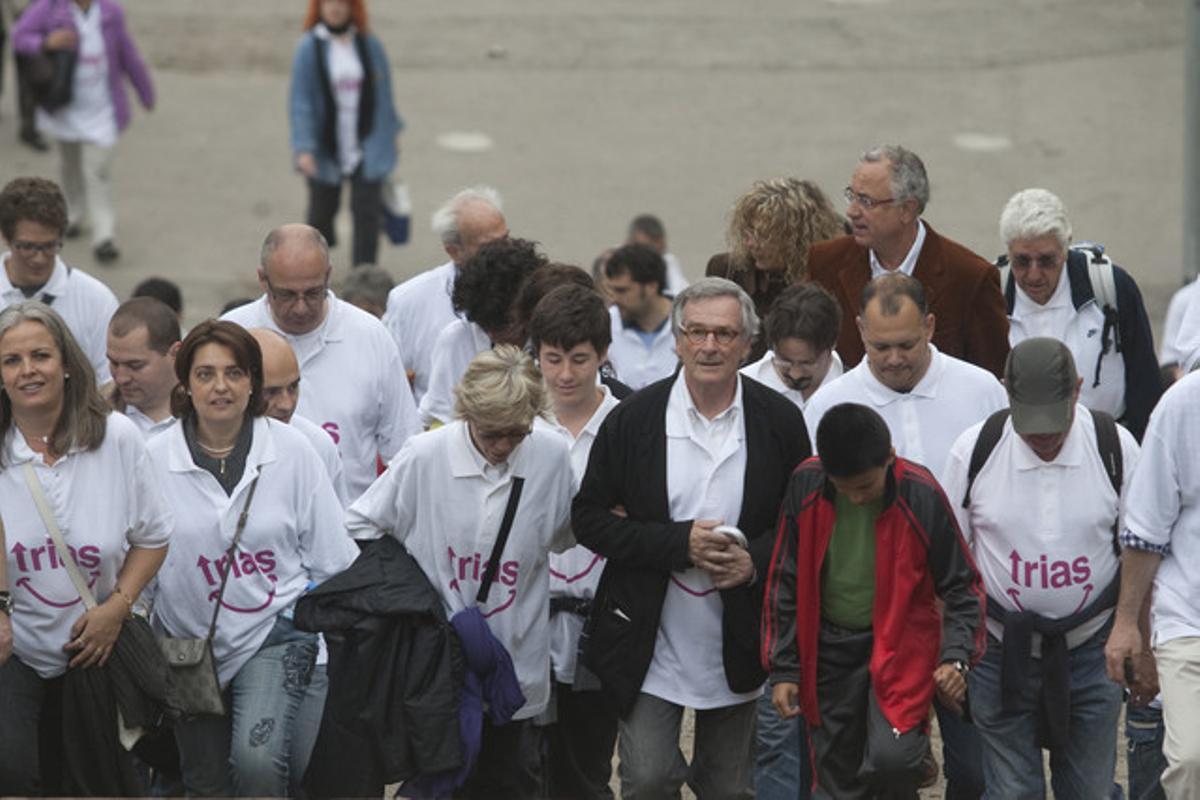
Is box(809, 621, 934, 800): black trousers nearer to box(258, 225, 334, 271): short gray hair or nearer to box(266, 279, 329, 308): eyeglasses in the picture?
box(266, 279, 329, 308): eyeglasses

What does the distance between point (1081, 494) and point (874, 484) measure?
76 cm

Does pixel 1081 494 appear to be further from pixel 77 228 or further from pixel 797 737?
pixel 77 228

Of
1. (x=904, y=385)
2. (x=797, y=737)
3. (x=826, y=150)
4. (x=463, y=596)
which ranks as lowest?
(x=797, y=737)

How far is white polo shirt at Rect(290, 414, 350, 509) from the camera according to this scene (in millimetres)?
7543

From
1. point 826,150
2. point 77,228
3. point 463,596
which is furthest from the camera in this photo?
point 826,150

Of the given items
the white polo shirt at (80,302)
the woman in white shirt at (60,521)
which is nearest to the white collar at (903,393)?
the woman in white shirt at (60,521)

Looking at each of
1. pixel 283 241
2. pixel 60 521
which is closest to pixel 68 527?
pixel 60 521

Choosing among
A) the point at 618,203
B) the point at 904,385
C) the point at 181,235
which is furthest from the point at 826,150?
the point at 904,385

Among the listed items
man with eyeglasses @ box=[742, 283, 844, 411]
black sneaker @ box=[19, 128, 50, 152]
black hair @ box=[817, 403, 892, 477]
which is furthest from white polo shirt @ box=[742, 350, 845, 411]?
black sneaker @ box=[19, 128, 50, 152]

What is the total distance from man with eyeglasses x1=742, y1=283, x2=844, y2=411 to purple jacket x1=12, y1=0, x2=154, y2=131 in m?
8.33

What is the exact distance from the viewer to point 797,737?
24.5 feet

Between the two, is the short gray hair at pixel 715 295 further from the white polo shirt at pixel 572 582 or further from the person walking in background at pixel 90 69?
the person walking in background at pixel 90 69

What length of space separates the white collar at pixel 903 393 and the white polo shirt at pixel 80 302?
3.41 m

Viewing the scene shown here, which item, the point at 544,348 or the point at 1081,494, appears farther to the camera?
the point at 544,348
